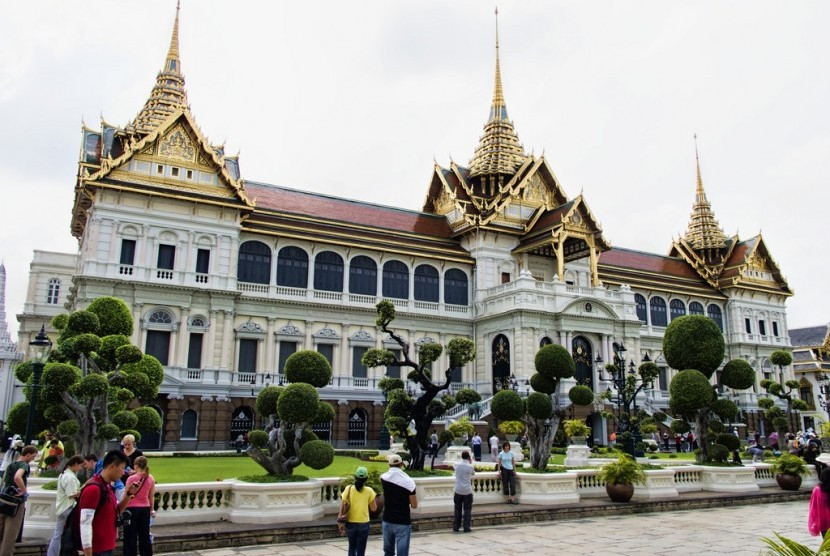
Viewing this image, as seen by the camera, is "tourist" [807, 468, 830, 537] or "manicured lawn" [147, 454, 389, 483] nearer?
"tourist" [807, 468, 830, 537]

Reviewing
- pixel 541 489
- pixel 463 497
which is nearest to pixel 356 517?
pixel 463 497

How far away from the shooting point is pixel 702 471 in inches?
779

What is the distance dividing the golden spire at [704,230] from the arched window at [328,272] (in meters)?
35.8

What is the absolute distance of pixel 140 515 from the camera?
934 centimetres

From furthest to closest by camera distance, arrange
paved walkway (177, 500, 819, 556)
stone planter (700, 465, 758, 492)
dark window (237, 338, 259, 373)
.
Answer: dark window (237, 338, 259, 373), stone planter (700, 465, 758, 492), paved walkway (177, 500, 819, 556)

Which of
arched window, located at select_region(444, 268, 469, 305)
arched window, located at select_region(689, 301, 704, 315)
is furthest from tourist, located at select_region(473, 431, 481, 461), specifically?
arched window, located at select_region(689, 301, 704, 315)

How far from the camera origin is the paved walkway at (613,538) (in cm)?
1152

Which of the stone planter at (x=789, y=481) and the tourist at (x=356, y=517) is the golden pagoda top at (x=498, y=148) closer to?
the stone planter at (x=789, y=481)

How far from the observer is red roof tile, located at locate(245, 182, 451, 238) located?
40219 mm

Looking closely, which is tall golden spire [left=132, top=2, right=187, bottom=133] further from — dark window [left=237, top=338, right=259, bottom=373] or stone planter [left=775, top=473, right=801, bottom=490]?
stone planter [left=775, top=473, right=801, bottom=490]

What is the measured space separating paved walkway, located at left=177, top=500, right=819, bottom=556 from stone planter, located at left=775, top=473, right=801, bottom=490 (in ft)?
13.6

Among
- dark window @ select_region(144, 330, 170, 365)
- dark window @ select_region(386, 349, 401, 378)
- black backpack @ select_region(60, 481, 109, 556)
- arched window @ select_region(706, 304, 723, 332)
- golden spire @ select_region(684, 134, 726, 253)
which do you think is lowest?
black backpack @ select_region(60, 481, 109, 556)

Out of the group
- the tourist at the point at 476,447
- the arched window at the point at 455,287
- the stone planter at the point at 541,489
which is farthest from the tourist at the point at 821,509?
the arched window at the point at 455,287

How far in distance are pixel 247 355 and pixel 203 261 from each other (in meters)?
5.31
